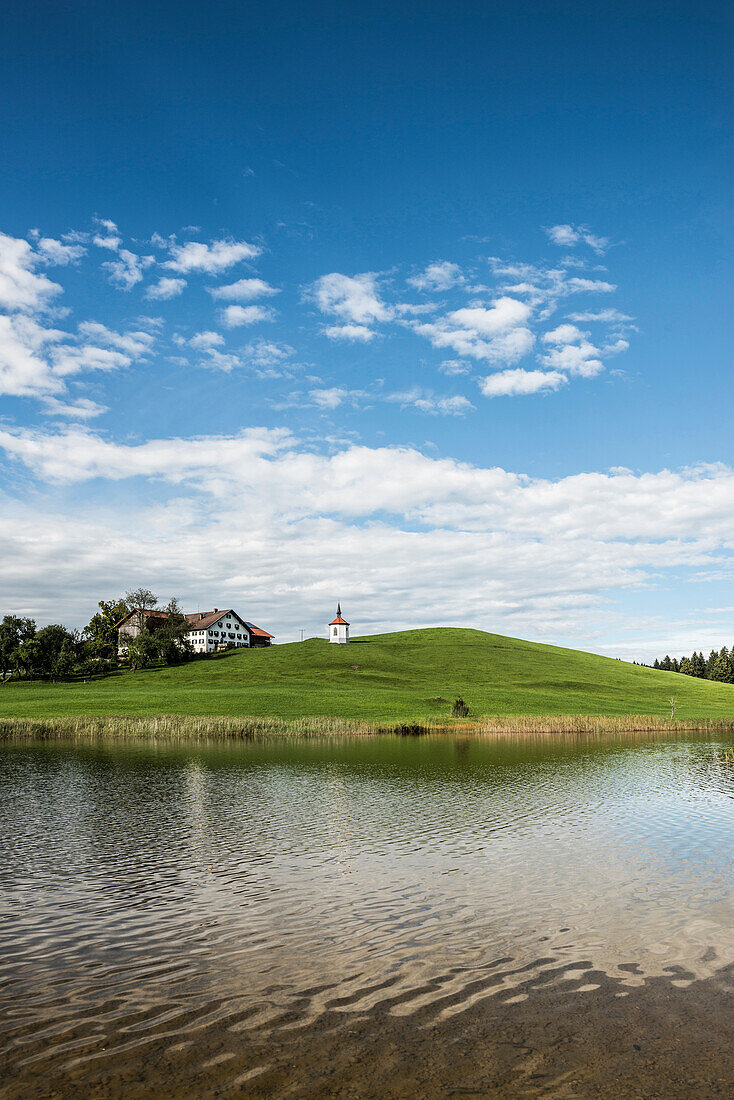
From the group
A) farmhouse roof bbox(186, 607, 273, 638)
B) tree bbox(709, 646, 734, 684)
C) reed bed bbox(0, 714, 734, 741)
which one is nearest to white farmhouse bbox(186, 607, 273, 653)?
farmhouse roof bbox(186, 607, 273, 638)

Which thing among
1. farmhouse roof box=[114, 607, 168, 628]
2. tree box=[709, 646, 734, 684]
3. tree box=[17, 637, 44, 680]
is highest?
farmhouse roof box=[114, 607, 168, 628]

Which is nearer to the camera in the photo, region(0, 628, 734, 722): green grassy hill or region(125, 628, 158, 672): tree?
region(0, 628, 734, 722): green grassy hill

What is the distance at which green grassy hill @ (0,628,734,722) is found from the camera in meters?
79.8

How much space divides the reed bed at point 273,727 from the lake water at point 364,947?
33514 mm

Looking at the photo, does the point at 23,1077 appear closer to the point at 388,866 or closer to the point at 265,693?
the point at 388,866

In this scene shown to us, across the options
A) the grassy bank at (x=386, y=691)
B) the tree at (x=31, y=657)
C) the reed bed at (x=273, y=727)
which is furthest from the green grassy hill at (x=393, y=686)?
the tree at (x=31, y=657)

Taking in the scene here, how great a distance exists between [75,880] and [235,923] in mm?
5894

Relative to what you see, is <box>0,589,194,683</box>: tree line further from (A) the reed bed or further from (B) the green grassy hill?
(A) the reed bed

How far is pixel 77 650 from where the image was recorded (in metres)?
138

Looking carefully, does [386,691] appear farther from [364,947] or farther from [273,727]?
[364,947]

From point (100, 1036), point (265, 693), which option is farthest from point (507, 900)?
point (265, 693)

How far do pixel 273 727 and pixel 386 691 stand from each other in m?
32.7

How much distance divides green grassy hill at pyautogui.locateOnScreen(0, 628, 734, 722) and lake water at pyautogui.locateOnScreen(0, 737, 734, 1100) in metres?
47.1

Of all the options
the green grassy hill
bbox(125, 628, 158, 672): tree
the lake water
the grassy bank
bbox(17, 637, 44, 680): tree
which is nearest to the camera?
the lake water
